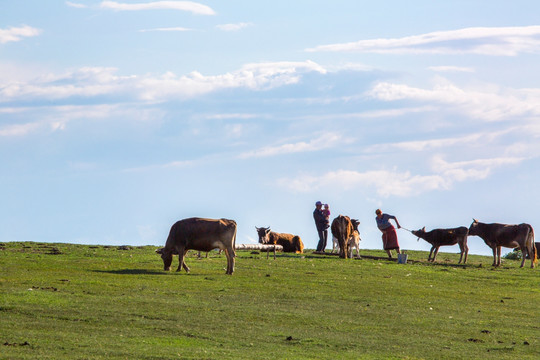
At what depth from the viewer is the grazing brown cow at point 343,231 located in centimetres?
4491

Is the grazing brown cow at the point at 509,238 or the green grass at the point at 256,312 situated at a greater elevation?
the grazing brown cow at the point at 509,238

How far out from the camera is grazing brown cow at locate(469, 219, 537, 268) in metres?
46.0

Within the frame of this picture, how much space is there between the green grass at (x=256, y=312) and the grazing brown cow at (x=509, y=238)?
25.8 feet

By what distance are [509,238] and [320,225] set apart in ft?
36.5

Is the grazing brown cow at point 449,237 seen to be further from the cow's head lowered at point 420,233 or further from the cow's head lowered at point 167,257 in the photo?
the cow's head lowered at point 167,257

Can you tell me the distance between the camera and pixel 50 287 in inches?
1069

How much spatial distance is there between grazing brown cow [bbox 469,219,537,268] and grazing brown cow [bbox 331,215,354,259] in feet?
26.1

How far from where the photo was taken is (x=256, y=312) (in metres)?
24.2

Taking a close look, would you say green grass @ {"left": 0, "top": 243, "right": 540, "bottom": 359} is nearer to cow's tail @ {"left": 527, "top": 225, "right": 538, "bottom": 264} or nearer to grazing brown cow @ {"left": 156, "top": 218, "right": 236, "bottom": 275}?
grazing brown cow @ {"left": 156, "top": 218, "right": 236, "bottom": 275}

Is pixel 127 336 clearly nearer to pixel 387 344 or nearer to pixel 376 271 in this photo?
pixel 387 344

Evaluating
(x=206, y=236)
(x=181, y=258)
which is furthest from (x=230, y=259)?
(x=181, y=258)

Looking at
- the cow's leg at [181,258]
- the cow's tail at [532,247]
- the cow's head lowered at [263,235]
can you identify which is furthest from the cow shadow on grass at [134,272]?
the cow's tail at [532,247]

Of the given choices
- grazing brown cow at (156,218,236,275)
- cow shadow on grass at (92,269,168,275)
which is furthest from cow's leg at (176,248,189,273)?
cow shadow on grass at (92,269,168,275)

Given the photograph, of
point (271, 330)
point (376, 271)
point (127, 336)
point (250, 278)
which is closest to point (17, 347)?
point (127, 336)
